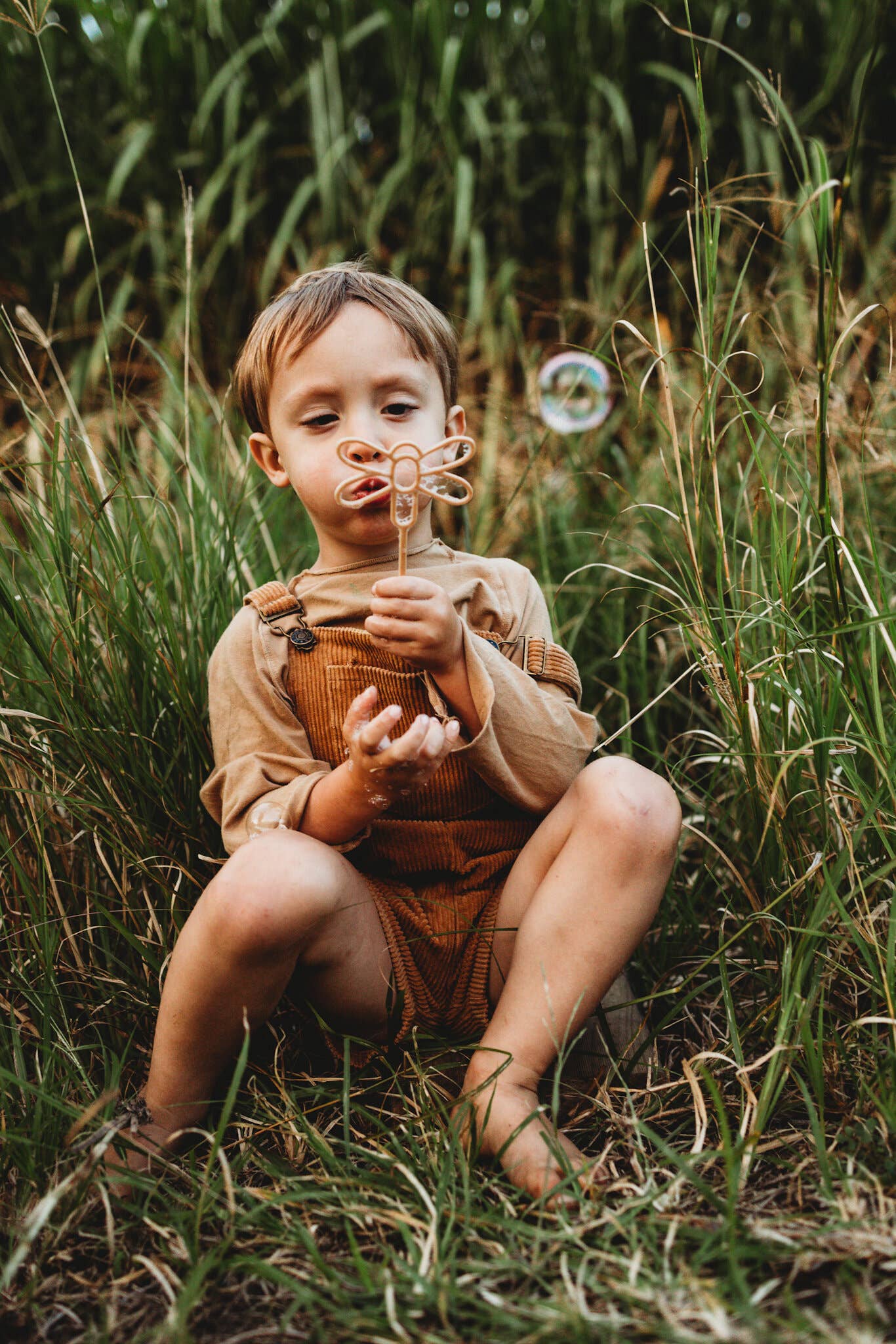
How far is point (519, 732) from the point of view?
4.30ft

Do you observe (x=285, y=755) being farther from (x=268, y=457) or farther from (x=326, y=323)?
(x=326, y=323)

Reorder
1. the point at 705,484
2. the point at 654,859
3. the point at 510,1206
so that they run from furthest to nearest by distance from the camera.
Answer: the point at 705,484 → the point at 654,859 → the point at 510,1206

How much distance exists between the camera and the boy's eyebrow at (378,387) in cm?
134

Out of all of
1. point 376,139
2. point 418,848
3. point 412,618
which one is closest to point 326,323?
point 412,618

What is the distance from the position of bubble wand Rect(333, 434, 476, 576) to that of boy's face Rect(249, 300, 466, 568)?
23 mm

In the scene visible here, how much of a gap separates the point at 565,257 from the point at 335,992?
2534mm

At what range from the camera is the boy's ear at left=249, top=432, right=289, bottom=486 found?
147 cm

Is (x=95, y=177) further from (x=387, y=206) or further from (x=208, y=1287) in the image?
(x=208, y=1287)

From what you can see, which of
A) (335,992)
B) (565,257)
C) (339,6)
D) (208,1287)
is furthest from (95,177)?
(208,1287)

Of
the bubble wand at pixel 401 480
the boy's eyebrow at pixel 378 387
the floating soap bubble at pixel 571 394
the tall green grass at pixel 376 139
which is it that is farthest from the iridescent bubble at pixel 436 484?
the tall green grass at pixel 376 139

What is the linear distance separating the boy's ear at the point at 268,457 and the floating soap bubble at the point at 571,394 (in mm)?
688

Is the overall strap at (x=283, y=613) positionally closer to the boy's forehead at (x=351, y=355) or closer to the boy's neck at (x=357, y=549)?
the boy's neck at (x=357, y=549)

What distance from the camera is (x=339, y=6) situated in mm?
3355

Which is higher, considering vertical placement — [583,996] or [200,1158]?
[583,996]
